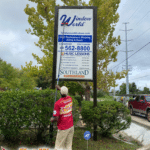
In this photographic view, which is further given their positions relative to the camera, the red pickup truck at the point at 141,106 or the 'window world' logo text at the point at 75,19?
the red pickup truck at the point at 141,106

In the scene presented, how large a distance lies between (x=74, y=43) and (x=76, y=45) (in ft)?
0.33

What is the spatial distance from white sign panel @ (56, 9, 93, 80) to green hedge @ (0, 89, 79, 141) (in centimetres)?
126

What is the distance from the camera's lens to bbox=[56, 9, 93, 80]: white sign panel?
5.20 m

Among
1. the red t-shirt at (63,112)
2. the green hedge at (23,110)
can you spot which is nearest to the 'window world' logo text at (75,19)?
the green hedge at (23,110)

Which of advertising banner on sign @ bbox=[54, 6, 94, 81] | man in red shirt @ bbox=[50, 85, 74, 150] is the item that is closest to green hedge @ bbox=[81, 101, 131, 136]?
advertising banner on sign @ bbox=[54, 6, 94, 81]

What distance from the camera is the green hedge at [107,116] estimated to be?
5.04 meters

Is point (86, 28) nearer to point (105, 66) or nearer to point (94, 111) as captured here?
point (94, 111)

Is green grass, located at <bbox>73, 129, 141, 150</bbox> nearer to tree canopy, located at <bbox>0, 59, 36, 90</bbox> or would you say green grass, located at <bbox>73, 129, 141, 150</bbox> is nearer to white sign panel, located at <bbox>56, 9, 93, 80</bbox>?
white sign panel, located at <bbox>56, 9, 93, 80</bbox>

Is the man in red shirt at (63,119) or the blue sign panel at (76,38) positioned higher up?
the blue sign panel at (76,38)

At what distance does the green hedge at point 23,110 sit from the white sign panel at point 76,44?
1256mm

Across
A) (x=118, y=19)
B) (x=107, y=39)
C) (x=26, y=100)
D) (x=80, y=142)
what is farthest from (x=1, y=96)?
(x=118, y=19)

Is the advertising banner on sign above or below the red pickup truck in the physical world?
above

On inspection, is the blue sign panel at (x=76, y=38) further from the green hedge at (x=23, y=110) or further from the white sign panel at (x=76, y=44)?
the green hedge at (x=23, y=110)

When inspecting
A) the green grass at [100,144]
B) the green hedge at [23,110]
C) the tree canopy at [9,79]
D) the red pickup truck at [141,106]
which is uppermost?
the tree canopy at [9,79]
